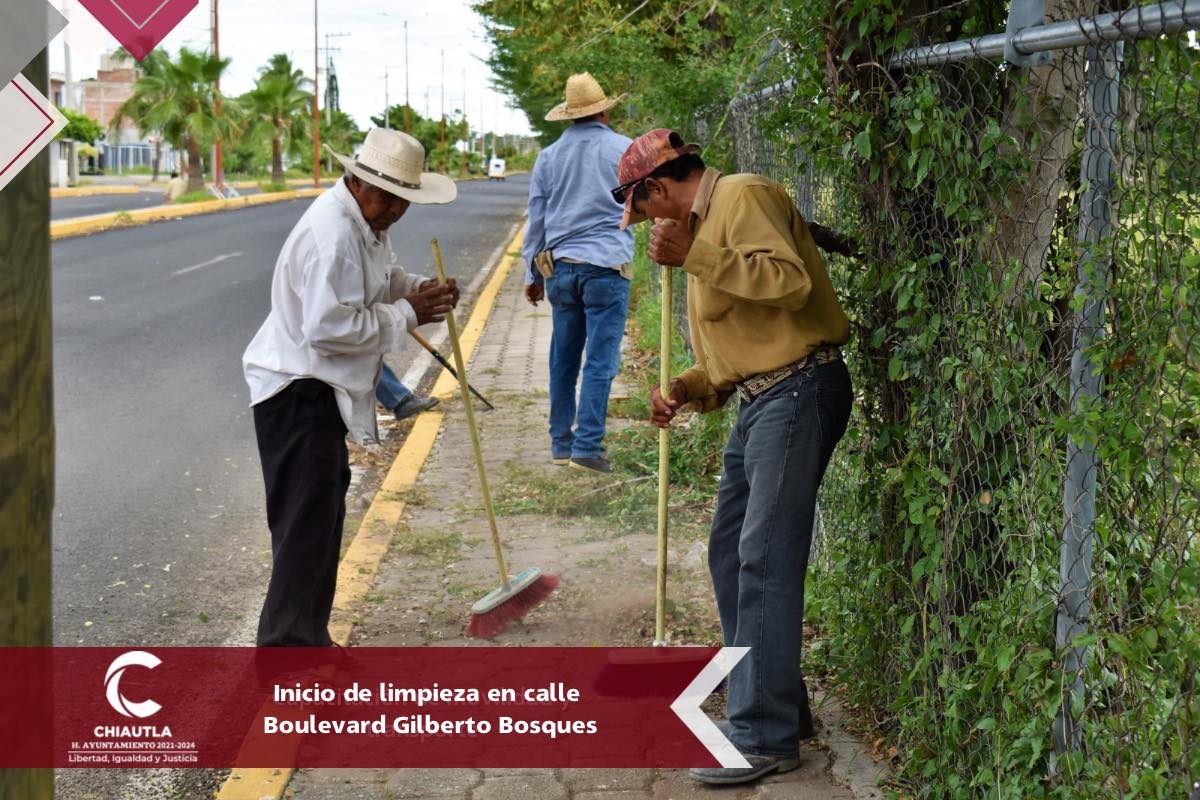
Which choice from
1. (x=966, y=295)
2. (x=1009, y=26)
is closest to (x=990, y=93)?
(x=1009, y=26)

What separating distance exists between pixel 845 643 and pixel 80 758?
2.51 m

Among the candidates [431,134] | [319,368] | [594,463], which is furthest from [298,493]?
[431,134]

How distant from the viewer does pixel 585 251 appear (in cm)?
779

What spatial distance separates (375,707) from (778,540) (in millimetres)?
1618

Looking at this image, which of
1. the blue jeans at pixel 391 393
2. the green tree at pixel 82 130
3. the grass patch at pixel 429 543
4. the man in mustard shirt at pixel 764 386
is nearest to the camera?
the man in mustard shirt at pixel 764 386

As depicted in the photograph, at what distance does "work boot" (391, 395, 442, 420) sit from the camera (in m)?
9.40

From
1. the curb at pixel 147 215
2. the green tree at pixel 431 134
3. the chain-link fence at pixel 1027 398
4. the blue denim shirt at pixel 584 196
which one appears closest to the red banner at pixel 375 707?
the chain-link fence at pixel 1027 398

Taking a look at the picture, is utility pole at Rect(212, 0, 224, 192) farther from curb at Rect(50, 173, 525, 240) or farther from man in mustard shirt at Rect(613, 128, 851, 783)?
man in mustard shirt at Rect(613, 128, 851, 783)

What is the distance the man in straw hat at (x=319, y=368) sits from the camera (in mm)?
4738

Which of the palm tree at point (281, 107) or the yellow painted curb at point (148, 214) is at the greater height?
the palm tree at point (281, 107)

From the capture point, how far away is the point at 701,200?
416cm

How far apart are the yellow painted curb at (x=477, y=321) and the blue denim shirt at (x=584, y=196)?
915 millimetres

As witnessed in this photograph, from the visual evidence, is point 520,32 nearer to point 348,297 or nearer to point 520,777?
point 348,297

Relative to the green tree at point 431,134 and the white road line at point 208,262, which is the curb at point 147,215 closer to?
the white road line at point 208,262
